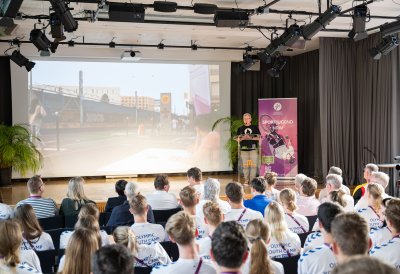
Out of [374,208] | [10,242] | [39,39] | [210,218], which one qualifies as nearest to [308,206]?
[374,208]

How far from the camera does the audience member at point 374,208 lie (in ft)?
14.1

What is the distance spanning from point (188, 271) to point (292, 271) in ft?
2.88

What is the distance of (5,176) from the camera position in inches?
419

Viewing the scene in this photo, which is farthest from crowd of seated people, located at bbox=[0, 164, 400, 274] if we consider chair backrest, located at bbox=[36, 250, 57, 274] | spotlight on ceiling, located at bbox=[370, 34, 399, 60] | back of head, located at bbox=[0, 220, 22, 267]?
spotlight on ceiling, located at bbox=[370, 34, 399, 60]

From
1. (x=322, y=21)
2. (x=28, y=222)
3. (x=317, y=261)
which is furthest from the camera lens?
(x=322, y=21)

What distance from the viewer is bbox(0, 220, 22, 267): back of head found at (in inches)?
103

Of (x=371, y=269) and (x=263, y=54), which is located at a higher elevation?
(x=263, y=54)

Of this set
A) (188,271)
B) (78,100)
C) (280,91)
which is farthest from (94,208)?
(280,91)

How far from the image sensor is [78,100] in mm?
11773

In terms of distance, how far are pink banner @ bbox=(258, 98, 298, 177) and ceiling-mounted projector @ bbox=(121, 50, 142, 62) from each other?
134 inches

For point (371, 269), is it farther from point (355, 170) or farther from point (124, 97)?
point (124, 97)

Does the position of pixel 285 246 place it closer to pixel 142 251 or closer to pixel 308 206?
pixel 142 251

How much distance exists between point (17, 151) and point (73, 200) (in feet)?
19.2

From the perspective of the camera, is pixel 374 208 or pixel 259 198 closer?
pixel 374 208
